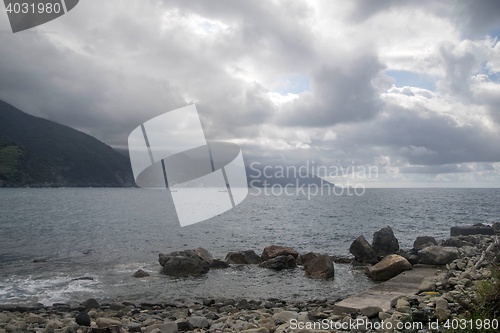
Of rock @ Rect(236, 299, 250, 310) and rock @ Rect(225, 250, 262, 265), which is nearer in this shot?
rock @ Rect(236, 299, 250, 310)

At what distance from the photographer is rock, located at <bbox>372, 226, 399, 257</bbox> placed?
25594 millimetres

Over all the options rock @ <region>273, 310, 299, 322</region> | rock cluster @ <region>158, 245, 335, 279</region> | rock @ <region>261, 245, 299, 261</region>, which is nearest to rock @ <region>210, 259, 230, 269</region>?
rock cluster @ <region>158, 245, 335, 279</region>

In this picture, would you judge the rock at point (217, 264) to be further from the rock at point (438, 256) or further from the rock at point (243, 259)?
the rock at point (438, 256)

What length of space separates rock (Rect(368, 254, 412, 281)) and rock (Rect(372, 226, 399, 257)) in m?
6.86

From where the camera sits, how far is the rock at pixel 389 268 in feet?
59.1

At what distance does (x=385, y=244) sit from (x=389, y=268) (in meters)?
7.98

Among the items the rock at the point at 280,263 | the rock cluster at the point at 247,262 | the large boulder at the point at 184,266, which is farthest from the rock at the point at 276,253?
the large boulder at the point at 184,266

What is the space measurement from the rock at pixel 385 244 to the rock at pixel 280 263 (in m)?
6.47

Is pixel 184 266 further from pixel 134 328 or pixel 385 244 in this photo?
pixel 385 244

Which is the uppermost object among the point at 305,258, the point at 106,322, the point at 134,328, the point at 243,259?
the point at 134,328

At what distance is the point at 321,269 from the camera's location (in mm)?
20156

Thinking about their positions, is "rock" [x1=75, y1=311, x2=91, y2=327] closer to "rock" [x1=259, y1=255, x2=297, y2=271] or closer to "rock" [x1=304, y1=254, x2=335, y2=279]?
"rock" [x1=304, y1=254, x2=335, y2=279]

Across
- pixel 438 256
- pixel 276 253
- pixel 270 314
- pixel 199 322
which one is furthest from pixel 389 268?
pixel 199 322

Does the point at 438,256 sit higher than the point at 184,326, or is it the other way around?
the point at 438,256
